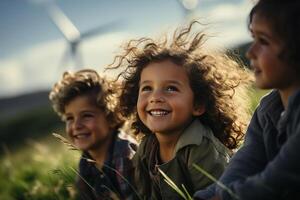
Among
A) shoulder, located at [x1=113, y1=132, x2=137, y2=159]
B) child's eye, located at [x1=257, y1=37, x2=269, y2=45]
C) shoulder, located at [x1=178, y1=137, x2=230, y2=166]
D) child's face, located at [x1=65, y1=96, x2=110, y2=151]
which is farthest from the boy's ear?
child's eye, located at [x1=257, y1=37, x2=269, y2=45]

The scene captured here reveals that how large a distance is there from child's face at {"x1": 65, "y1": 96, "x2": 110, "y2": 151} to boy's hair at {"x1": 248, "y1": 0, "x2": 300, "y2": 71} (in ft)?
8.04

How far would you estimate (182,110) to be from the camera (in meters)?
3.53

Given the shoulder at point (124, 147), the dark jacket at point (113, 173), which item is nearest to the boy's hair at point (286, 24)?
the dark jacket at point (113, 173)

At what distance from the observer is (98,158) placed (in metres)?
4.64

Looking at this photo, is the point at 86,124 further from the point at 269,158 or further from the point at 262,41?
the point at 262,41

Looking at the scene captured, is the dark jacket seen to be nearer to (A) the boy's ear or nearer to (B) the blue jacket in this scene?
(A) the boy's ear

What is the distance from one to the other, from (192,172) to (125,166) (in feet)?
3.32

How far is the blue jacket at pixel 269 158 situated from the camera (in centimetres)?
211

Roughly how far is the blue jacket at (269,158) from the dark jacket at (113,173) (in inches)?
58.8

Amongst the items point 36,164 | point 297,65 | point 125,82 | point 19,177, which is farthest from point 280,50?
point 36,164

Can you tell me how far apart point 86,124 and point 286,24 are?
2.55 meters

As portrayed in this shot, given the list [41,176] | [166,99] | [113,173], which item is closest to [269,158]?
[166,99]

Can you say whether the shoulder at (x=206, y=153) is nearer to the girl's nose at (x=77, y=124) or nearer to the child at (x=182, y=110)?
the child at (x=182, y=110)

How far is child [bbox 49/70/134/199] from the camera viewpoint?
4.47 meters
